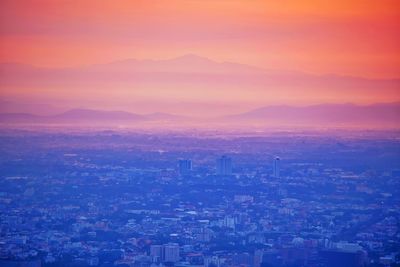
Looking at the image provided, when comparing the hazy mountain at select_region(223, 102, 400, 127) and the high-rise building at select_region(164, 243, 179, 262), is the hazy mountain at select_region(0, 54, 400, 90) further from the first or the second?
the high-rise building at select_region(164, 243, 179, 262)

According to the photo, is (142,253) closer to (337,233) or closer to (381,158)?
(337,233)

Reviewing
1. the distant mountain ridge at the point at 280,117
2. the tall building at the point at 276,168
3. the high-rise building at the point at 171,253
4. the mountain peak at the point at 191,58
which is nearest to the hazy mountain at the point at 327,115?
the distant mountain ridge at the point at 280,117

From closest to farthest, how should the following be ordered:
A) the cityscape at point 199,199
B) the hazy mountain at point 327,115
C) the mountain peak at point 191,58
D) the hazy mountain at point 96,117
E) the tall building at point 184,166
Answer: the cityscape at point 199,199
the tall building at point 184,166
the mountain peak at point 191,58
the hazy mountain at point 96,117
the hazy mountain at point 327,115

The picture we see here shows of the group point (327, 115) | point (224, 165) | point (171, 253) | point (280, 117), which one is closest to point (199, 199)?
point (224, 165)

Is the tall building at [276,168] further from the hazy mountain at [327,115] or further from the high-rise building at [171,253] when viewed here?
the high-rise building at [171,253]

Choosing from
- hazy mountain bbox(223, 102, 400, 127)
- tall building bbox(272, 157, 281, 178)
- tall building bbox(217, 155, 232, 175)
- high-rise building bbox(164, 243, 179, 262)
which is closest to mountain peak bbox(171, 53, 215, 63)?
hazy mountain bbox(223, 102, 400, 127)

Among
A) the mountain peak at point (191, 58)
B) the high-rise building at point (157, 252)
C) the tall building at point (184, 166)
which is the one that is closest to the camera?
the high-rise building at point (157, 252)
